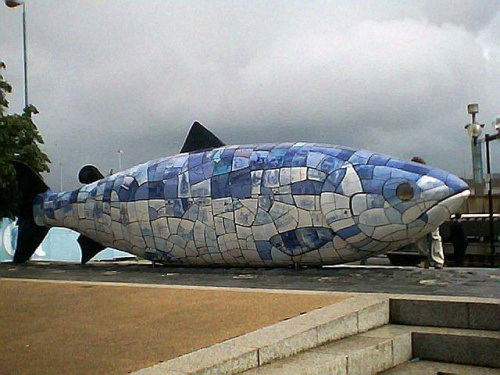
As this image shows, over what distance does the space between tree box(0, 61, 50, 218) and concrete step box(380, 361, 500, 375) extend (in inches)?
522

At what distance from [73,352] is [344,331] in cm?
247

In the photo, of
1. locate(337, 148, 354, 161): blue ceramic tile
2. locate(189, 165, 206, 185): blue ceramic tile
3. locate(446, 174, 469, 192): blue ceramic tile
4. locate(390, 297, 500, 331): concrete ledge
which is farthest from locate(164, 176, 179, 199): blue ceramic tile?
locate(390, 297, 500, 331): concrete ledge

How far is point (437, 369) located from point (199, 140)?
348 inches

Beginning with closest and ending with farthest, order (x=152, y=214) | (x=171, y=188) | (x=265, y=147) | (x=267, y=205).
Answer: (x=267, y=205) → (x=265, y=147) → (x=171, y=188) → (x=152, y=214)

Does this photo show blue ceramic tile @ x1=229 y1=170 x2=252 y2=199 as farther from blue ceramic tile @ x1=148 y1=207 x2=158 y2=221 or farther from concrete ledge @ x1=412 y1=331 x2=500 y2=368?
concrete ledge @ x1=412 y1=331 x2=500 y2=368

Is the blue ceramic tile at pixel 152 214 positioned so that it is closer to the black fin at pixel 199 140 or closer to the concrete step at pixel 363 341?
the black fin at pixel 199 140

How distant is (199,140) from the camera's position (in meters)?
13.5

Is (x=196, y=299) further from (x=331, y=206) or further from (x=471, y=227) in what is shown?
(x=471, y=227)

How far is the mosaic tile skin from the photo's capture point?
10.7 metres

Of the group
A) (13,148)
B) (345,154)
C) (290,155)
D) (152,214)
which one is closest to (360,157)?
(345,154)

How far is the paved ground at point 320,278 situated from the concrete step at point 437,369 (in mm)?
1766

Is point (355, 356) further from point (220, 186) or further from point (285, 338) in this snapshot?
point (220, 186)

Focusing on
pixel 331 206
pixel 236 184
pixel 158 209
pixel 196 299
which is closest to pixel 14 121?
pixel 158 209

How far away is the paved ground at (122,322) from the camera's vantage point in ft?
15.8
